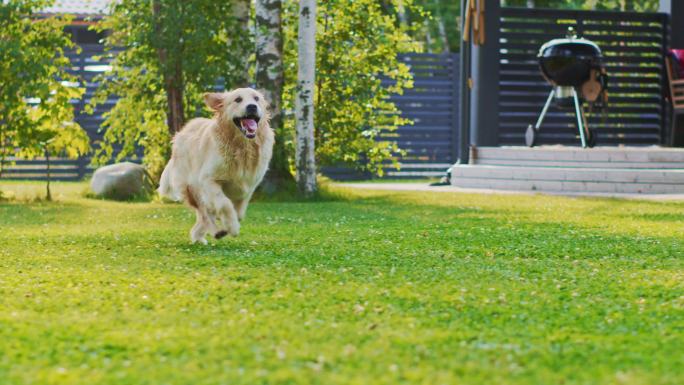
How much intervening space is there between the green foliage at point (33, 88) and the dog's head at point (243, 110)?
615 cm

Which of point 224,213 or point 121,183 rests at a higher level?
point 224,213

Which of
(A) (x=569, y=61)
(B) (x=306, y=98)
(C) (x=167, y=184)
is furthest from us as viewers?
(A) (x=569, y=61)

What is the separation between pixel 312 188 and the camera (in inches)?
569

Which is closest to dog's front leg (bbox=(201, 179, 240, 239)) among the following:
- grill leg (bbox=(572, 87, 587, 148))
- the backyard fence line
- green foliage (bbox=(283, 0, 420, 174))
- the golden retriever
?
the golden retriever

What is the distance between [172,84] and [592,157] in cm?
613

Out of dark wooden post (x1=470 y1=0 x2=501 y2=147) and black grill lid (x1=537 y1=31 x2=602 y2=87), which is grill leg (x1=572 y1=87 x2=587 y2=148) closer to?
black grill lid (x1=537 y1=31 x2=602 y2=87)

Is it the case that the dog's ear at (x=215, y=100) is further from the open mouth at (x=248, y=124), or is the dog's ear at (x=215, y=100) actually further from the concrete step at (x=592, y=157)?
the concrete step at (x=592, y=157)

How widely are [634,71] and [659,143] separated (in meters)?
1.35

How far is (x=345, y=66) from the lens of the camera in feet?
51.1

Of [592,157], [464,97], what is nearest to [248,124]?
[592,157]

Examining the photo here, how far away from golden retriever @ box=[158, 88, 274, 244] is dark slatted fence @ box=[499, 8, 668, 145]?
428 inches

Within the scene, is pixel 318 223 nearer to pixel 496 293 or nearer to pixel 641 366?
pixel 496 293

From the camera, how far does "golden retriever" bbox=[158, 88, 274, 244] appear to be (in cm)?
800

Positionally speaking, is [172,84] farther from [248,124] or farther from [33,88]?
[248,124]
